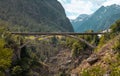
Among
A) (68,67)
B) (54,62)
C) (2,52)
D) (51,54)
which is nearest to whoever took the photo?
(2,52)

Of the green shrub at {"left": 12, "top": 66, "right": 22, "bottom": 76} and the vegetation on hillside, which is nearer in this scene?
the vegetation on hillside

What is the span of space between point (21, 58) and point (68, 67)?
39727 millimetres

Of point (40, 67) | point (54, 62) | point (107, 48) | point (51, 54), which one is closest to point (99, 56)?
point (107, 48)

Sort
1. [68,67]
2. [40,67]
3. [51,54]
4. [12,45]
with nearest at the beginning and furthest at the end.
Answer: [12,45], [40,67], [68,67], [51,54]

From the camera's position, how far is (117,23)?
112438 millimetres

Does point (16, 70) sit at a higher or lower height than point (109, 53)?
lower

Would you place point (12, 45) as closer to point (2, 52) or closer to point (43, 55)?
point (2, 52)

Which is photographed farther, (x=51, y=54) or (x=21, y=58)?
(x=51, y=54)

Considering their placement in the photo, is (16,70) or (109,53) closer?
(109,53)

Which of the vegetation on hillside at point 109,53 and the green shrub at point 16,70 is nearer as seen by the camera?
the vegetation on hillside at point 109,53

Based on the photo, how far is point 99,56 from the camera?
99.6 m

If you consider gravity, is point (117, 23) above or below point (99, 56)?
above

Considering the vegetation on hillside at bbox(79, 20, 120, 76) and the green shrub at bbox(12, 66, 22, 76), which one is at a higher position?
the vegetation on hillside at bbox(79, 20, 120, 76)

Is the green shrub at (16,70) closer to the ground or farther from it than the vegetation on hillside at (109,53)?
closer to the ground
